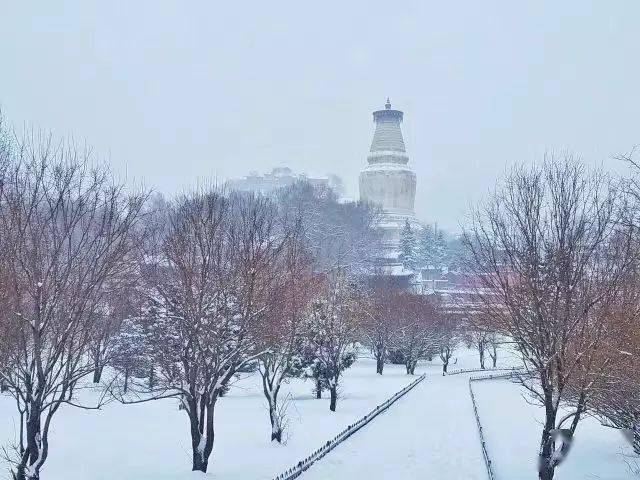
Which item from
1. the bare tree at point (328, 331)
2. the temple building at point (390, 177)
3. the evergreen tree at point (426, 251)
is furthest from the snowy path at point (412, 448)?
the temple building at point (390, 177)

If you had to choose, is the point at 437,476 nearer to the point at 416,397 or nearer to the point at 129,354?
the point at 416,397

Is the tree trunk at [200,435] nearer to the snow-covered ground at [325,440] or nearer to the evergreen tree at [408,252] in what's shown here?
the snow-covered ground at [325,440]

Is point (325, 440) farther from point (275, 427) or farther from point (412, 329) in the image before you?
point (412, 329)

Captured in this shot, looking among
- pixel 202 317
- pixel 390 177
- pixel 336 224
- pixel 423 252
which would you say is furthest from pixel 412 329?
pixel 390 177

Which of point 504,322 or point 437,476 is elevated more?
point 504,322

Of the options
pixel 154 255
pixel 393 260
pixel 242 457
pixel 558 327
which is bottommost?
pixel 242 457

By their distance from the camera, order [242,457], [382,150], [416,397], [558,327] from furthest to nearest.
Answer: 1. [382,150]
2. [416,397]
3. [242,457]
4. [558,327]

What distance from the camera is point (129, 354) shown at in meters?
25.8

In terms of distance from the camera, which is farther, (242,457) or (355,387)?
(355,387)

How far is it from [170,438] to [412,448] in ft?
23.0

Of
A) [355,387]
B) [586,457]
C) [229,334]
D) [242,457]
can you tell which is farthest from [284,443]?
[355,387]

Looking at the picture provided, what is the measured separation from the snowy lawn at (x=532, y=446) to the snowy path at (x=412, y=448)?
644 mm

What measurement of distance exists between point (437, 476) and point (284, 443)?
4938mm

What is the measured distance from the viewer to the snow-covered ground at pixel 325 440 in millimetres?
14258
